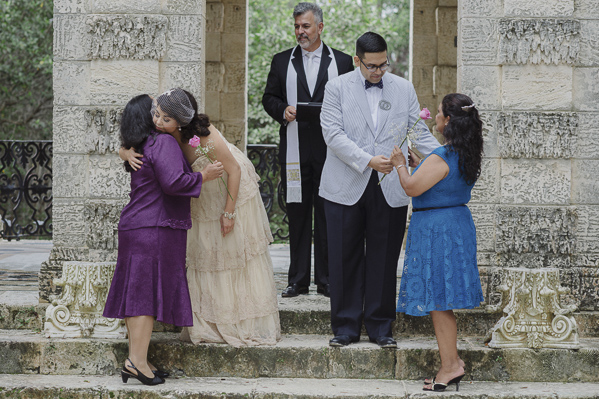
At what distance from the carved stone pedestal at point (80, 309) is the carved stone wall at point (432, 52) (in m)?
4.39

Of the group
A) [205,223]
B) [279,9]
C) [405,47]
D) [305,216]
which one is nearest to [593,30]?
[305,216]

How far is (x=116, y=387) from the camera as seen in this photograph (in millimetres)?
4703

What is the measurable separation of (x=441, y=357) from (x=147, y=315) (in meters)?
1.77

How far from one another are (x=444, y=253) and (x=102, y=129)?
2.69 m

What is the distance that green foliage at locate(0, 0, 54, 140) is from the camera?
15984 mm

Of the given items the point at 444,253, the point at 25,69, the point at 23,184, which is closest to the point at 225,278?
the point at 444,253

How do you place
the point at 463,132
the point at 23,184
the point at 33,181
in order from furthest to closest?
the point at 33,181, the point at 23,184, the point at 463,132

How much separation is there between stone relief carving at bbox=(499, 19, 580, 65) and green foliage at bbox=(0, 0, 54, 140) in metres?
12.1

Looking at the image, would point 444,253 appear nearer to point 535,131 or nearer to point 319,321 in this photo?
point 319,321

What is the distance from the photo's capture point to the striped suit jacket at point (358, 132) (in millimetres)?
5059

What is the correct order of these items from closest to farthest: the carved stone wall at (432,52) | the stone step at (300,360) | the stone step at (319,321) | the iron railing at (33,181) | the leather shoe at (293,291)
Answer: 1. the stone step at (300,360)
2. the stone step at (319,321)
3. the leather shoe at (293,291)
4. the carved stone wall at (432,52)
5. the iron railing at (33,181)

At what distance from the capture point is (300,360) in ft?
16.5

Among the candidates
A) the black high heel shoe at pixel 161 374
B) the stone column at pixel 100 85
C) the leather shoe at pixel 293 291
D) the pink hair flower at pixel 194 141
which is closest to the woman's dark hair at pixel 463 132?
the pink hair flower at pixel 194 141

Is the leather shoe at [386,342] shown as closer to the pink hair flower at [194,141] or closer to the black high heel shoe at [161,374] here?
the black high heel shoe at [161,374]
